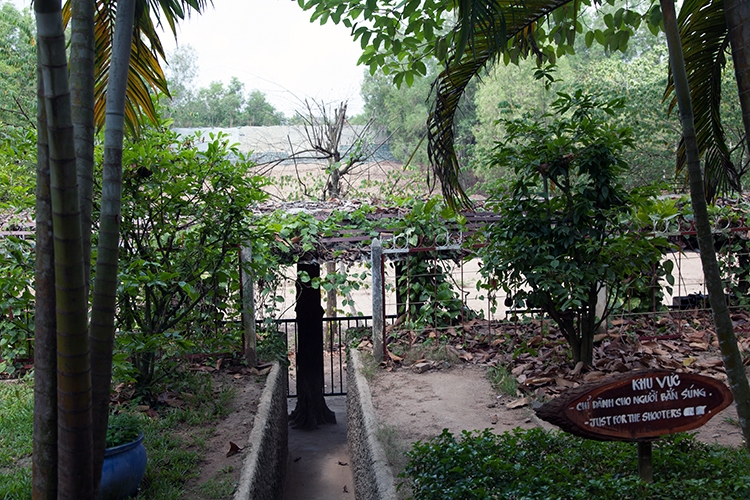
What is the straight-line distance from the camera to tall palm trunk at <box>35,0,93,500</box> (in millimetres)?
2314

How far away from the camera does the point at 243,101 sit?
103 ft

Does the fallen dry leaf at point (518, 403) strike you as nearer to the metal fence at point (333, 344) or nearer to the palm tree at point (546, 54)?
the palm tree at point (546, 54)

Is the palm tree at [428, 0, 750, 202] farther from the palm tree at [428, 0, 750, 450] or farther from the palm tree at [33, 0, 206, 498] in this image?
the palm tree at [33, 0, 206, 498]

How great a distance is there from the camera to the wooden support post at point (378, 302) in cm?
794

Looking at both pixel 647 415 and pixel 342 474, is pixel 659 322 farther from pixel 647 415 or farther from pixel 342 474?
pixel 647 415

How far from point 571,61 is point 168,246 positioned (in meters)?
25.0

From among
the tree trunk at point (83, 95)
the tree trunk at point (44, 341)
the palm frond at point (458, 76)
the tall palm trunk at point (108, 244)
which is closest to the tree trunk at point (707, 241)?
the palm frond at point (458, 76)

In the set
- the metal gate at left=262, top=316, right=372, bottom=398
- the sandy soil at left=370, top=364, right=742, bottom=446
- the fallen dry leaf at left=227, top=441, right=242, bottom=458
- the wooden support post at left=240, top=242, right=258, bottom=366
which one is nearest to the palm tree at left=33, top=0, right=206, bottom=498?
the fallen dry leaf at left=227, top=441, right=242, bottom=458

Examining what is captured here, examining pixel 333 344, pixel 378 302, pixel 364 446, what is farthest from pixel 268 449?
pixel 333 344

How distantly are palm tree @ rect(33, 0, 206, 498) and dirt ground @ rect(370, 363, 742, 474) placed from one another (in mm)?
2709

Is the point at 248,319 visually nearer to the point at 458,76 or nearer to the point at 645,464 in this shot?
the point at 458,76

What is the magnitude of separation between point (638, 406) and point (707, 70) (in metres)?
2.64

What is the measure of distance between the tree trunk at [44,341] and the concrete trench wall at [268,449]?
5.77 ft

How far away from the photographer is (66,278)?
242 cm
